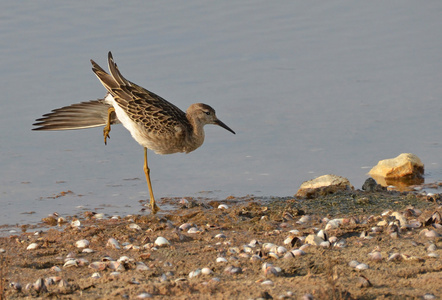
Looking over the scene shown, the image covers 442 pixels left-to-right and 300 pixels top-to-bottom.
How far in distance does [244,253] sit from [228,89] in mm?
5745

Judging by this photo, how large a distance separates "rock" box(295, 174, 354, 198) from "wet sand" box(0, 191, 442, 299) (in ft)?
0.53

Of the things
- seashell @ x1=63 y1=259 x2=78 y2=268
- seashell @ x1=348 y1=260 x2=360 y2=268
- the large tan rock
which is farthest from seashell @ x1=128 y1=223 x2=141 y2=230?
the large tan rock

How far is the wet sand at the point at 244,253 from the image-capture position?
557cm

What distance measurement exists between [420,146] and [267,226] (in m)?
3.70

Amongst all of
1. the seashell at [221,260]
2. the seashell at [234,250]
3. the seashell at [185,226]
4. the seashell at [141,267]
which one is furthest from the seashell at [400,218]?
the seashell at [141,267]

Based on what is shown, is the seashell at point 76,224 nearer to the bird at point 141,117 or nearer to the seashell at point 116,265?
the bird at point 141,117

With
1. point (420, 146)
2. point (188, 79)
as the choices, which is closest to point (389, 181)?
point (420, 146)

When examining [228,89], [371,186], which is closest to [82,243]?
[371,186]

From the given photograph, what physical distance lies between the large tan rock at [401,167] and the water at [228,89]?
0.20 meters

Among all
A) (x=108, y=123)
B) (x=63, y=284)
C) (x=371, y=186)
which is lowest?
(x=63, y=284)

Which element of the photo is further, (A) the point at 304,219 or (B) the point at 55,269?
(A) the point at 304,219

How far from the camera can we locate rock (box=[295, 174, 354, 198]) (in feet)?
28.5

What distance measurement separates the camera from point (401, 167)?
937 cm

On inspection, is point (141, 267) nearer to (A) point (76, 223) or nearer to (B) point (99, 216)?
(A) point (76, 223)
